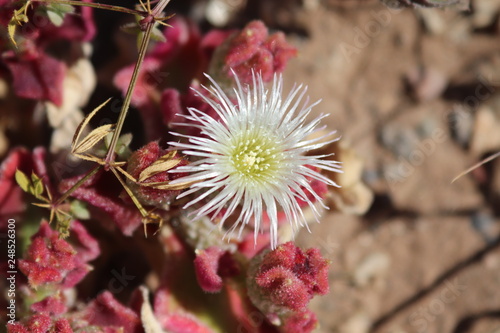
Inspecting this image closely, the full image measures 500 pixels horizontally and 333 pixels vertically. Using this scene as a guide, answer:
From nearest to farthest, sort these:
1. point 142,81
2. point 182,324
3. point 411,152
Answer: point 182,324 < point 142,81 < point 411,152

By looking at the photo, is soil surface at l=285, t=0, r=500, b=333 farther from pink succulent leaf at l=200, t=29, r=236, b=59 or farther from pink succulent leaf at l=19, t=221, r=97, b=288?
pink succulent leaf at l=19, t=221, r=97, b=288

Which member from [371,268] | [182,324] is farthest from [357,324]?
[182,324]

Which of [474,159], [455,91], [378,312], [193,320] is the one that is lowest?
[378,312]

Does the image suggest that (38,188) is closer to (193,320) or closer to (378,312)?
(193,320)

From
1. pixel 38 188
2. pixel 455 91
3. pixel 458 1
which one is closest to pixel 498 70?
pixel 455 91

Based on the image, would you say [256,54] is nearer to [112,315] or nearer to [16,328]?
[112,315]

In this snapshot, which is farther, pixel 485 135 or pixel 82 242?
pixel 485 135
